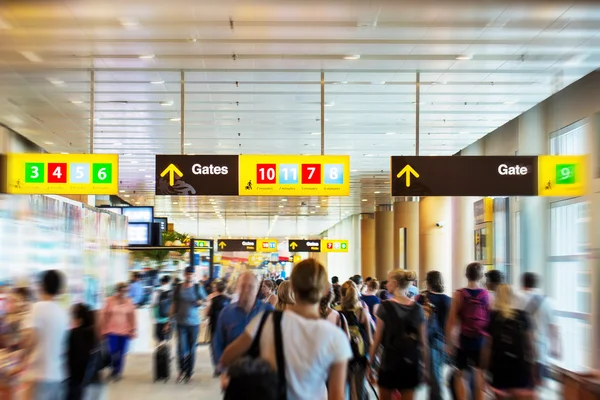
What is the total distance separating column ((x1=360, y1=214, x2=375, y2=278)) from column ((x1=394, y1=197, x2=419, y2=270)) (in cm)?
869

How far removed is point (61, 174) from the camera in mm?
10242

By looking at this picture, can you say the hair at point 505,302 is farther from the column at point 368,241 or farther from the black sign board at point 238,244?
the column at point 368,241

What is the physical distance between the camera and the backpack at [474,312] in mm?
6648

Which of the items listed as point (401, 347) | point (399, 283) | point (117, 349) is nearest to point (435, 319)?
point (399, 283)

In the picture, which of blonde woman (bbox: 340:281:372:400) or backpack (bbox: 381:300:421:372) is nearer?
backpack (bbox: 381:300:421:372)

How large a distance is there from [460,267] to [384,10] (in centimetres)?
1231

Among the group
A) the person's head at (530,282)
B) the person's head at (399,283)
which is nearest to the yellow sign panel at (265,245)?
the person's head at (530,282)

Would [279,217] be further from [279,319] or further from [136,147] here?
[279,319]

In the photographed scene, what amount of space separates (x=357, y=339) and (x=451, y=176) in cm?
414

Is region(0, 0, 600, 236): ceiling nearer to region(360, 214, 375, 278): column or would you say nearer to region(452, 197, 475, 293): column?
region(452, 197, 475, 293): column

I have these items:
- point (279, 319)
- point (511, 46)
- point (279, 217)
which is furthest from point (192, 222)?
point (279, 319)

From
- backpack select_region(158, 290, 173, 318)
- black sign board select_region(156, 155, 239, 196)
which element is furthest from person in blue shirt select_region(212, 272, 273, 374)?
backpack select_region(158, 290, 173, 318)

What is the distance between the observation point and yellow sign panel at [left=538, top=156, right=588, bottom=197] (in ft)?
33.4

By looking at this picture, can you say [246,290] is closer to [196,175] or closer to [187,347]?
[196,175]
